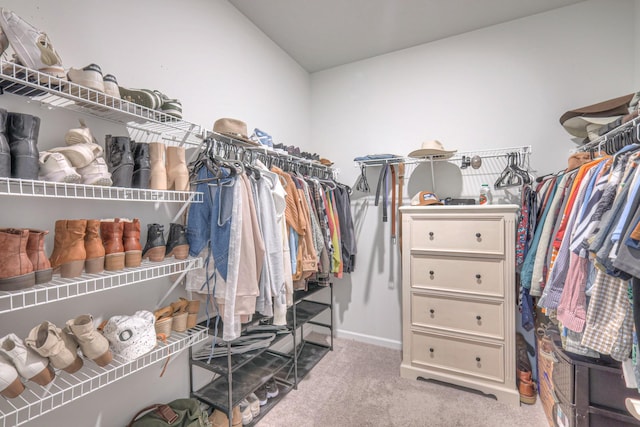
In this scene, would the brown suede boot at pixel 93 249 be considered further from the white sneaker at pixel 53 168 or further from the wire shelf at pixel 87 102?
the wire shelf at pixel 87 102

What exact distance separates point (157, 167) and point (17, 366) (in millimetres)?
819

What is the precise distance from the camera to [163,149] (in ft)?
4.42

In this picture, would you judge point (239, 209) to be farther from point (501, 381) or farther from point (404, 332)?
point (501, 381)

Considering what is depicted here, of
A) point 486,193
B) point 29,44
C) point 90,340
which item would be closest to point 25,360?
point 90,340

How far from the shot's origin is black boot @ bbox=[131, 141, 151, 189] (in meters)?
1.25

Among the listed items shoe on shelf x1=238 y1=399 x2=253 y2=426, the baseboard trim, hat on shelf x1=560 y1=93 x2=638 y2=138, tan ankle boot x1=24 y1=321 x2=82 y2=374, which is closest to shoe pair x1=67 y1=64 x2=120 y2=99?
tan ankle boot x1=24 y1=321 x2=82 y2=374

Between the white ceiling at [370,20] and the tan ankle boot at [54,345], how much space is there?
2.24 m

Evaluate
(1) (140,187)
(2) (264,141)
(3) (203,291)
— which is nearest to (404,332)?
(3) (203,291)

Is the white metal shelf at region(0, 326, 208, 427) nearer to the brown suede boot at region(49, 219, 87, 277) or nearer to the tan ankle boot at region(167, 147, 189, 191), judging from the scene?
the brown suede boot at region(49, 219, 87, 277)

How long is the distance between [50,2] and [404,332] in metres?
2.71

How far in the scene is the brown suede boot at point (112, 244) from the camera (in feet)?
3.73

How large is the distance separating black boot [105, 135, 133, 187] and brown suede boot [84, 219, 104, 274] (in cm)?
19

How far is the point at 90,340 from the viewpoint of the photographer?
1011mm

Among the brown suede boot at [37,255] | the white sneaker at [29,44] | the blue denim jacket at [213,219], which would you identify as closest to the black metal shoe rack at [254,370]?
the blue denim jacket at [213,219]
